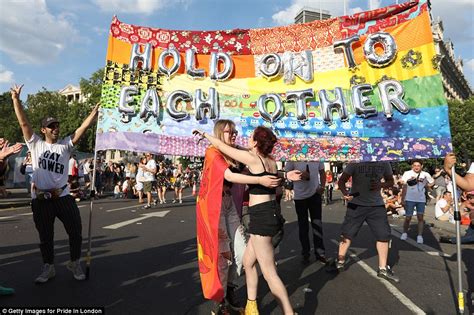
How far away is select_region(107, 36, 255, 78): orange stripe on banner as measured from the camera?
4.55 m

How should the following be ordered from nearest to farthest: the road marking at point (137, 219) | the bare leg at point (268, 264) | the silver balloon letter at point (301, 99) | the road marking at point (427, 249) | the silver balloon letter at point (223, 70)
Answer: the bare leg at point (268, 264), the silver balloon letter at point (301, 99), the silver balloon letter at point (223, 70), the road marking at point (427, 249), the road marking at point (137, 219)

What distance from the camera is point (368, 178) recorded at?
5.34 m

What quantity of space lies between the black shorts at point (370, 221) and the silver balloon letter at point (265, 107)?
6.79 feet

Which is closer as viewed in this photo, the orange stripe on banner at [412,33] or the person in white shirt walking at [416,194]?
the orange stripe on banner at [412,33]

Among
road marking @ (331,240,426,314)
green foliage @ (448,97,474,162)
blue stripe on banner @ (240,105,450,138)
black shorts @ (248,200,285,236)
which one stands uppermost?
green foliage @ (448,97,474,162)

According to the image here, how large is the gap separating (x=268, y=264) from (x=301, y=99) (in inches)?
77.0

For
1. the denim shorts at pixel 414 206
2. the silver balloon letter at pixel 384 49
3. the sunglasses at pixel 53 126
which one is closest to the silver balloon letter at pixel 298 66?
the silver balloon letter at pixel 384 49

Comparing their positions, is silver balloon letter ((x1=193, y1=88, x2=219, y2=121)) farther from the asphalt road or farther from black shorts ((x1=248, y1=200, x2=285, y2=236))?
the asphalt road

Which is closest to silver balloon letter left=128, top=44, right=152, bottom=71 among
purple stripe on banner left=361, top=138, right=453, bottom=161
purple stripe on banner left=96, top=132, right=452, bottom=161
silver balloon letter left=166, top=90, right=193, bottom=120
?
silver balloon letter left=166, top=90, right=193, bottom=120

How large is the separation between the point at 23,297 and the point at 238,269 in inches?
94.5

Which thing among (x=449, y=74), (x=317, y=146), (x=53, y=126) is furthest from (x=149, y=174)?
(x=449, y=74)

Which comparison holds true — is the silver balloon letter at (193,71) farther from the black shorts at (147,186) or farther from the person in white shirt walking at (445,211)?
the person in white shirt walking at (445,211)

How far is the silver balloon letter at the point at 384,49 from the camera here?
4.12 m

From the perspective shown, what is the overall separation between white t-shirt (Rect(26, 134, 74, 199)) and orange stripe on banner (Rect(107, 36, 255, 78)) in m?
1.37
